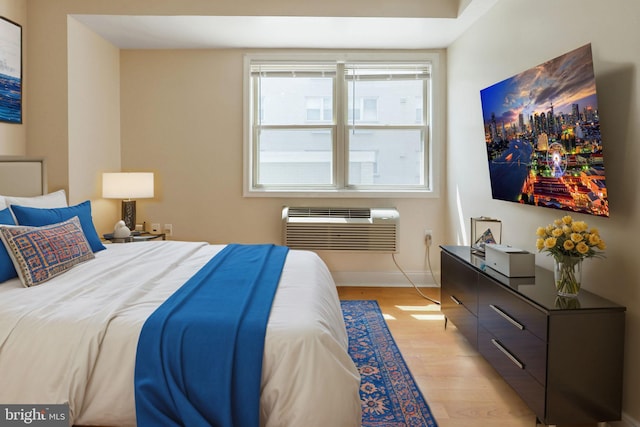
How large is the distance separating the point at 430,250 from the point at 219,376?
11.1 feet

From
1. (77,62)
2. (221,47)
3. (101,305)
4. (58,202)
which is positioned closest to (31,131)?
(77,62)

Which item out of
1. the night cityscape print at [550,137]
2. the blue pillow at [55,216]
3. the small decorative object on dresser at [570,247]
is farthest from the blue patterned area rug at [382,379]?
the blue pillow at [55,216]

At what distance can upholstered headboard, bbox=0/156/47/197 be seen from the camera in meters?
3.13

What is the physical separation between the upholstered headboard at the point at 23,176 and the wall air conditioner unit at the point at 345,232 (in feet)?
6.83

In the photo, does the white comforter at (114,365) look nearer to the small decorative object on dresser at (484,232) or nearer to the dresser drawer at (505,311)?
the dresser drawer at (505,311)

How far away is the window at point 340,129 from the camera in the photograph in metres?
4.53

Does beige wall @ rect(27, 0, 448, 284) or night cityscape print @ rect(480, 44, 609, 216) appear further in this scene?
beige wall @ rect(27, 0, 448, 284)

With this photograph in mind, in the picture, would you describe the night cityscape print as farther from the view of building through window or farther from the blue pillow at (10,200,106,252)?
the blue pillow at (10,200,106,252)

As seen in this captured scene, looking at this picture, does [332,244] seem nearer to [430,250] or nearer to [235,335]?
[430,250]

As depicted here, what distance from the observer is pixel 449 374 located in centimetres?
259

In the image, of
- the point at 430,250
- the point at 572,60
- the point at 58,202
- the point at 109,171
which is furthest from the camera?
the point at 430,250

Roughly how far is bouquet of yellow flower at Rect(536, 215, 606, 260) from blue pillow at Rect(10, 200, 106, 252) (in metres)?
2.72

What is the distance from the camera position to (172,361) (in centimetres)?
157

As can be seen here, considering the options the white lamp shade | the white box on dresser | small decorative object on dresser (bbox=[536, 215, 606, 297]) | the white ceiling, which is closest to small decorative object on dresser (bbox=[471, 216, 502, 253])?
the white box on dresser
